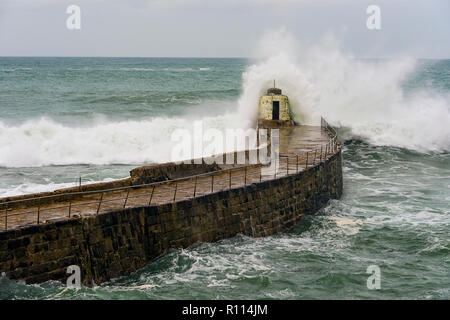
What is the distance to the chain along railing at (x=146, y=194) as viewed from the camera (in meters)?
11.7

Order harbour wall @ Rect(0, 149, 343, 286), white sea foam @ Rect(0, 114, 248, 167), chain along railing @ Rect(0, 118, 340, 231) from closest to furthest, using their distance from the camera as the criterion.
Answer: harbour wall @ Rect(0, 149, 343, 286)
chain along railing @ Rect(0, 118, 340, 231)
white sea foam @ Rect(0, 114, 248, 167)

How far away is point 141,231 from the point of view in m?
12.1

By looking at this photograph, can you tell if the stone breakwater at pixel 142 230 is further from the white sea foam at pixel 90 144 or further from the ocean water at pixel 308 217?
the white sea foam at pixel 90 144

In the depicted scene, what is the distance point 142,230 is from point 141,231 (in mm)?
31

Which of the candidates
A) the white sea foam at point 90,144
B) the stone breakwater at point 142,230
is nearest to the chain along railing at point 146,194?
the stone breakwater at point 142,230

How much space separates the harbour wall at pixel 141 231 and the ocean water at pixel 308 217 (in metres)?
0.28

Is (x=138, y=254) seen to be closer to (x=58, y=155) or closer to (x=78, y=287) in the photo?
(x=78, y=287)

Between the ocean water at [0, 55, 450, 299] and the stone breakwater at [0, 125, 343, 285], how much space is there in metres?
0.28

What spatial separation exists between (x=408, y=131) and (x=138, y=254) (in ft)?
77.8

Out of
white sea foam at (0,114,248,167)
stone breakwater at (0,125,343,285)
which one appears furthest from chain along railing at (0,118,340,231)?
white sea foam at (0,114,248,167)

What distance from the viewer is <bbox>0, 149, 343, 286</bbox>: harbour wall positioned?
10445mm

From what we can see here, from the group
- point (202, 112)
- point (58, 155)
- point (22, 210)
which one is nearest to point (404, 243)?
point (22, 210)

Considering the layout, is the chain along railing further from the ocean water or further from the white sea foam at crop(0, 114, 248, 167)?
the white sea foam at crop(0, 114, 248, 167)
